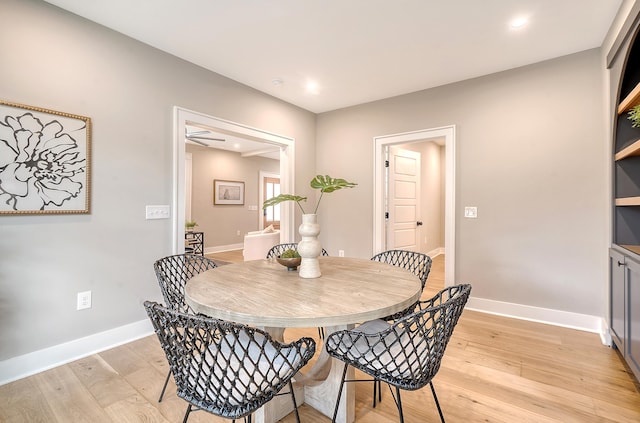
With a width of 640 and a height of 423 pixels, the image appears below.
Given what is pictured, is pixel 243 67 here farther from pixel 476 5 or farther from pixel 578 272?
pixel 578 272

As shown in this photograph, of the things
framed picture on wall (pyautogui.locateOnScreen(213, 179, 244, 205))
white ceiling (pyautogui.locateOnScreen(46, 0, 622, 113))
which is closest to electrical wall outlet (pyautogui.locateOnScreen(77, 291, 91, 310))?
white ceiling (pyautogui.locateOnScreen(46, 0, 622, 113))

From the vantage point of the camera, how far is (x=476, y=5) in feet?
6.82

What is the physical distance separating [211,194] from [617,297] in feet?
22.9

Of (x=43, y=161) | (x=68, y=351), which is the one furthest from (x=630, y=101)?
(x=68, y=351)

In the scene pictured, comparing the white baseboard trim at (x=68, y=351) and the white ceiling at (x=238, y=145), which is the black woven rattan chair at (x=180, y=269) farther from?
the white ceiling at (x=238, y=145)

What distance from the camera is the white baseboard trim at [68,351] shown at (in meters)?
1.96

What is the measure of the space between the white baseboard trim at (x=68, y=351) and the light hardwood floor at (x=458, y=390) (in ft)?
0.24

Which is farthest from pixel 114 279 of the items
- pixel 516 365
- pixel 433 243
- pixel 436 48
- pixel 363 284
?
pixel 433 243

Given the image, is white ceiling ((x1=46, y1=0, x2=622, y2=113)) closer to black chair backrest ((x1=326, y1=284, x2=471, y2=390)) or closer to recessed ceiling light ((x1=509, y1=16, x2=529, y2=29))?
recessed ceiling light ((x1=509, y1=16, x2=529, y2=29))

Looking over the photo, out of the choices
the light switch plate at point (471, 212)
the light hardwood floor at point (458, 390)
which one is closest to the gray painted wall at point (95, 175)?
the light hardwood floor at point (458, 390)

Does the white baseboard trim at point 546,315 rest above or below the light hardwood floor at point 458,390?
above

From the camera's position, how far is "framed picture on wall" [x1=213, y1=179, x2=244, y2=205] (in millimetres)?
7305

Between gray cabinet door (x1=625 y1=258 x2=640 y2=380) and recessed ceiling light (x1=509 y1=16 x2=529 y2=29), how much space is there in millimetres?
1792

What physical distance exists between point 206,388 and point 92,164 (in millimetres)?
2065
